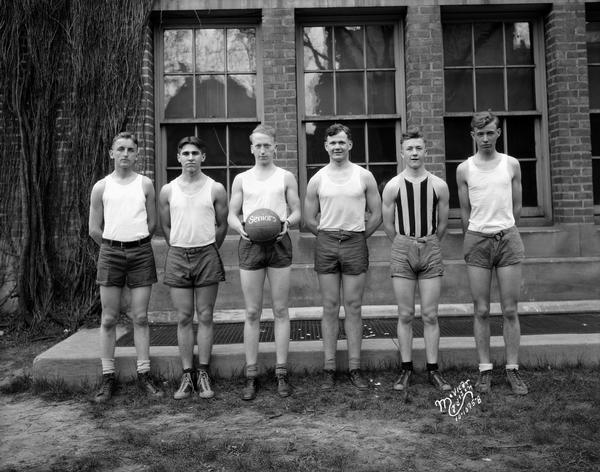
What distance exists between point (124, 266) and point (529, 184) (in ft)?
19.1

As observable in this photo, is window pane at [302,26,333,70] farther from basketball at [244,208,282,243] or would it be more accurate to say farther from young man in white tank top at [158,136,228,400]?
basketball at [244,208,282,243]

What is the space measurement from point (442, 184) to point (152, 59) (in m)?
4.77

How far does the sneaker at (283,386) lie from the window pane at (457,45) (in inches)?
209

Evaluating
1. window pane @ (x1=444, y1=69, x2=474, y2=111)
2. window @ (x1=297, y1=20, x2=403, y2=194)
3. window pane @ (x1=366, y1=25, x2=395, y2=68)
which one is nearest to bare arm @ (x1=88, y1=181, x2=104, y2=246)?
window @ (x1=297, y1=20, x2=403, y2=194)

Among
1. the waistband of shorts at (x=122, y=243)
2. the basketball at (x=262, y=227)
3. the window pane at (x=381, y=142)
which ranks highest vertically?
the window pane at (x=381, y=142)

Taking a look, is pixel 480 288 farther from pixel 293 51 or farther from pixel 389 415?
pixel 293 51

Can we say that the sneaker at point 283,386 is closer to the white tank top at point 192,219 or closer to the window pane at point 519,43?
the white tank top at point 192,219

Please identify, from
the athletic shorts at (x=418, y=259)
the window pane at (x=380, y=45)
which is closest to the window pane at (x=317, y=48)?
the window pane at (x=380, y=45)

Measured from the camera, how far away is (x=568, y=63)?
736cm

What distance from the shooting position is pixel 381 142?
7.65 meters

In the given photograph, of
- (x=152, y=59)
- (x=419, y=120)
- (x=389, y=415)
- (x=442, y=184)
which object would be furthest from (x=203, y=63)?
(x=389, y=415)

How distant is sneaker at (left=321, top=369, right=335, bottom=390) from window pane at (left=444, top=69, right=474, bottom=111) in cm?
466

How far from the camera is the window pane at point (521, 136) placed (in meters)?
7.73

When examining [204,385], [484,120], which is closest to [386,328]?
[204,385]
